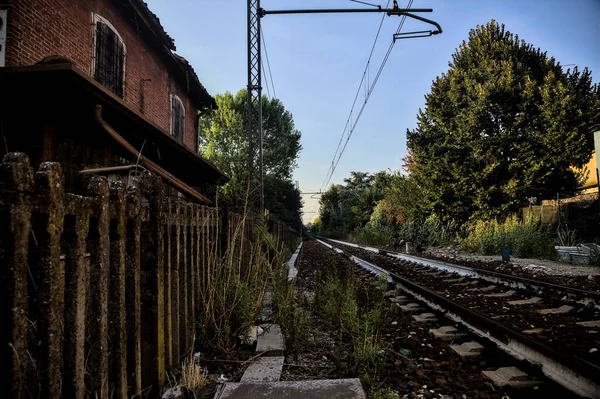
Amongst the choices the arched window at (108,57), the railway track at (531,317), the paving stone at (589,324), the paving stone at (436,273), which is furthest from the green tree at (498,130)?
the arched window at (108,57)

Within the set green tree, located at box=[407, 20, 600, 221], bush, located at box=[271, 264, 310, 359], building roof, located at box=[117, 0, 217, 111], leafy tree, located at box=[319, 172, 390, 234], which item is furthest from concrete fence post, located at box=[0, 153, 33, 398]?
leafy tree, located at box=[319, 172, 390, 234]

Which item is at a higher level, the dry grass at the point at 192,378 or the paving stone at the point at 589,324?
the dry grass at the point at 192,378

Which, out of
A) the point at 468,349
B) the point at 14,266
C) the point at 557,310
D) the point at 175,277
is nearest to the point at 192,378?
the point at 175,277

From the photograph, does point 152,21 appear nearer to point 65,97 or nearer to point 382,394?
point 65,97

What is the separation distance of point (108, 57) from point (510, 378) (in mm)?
9876

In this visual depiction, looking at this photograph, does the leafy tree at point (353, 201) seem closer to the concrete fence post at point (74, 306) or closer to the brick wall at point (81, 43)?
the brick wall at point (81, 43)

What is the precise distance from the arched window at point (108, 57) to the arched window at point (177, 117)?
3547mm

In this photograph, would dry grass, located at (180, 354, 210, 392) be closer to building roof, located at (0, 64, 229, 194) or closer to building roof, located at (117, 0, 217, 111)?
building roof, located at (0, 64, 229, 194)

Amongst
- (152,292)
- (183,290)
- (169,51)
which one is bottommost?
(183,290)

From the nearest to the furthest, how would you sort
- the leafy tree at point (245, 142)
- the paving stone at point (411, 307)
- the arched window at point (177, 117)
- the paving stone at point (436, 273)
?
the paving stone at point (411, 307) < the paving stone at point (436, 273) < the arched window at point (177, 117) < the leafy tree at point (245, 142)

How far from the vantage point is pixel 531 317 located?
492 cm

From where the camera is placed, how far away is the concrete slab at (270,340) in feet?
11.4

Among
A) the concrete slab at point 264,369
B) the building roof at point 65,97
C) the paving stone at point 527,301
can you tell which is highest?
the building roof at point 65,97

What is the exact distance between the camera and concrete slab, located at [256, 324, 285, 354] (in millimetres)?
3480
